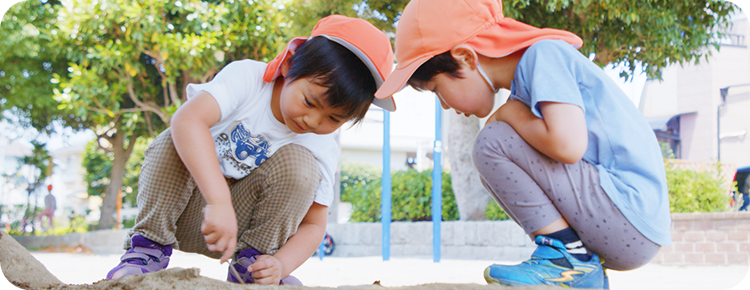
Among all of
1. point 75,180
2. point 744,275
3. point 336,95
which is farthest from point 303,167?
point 75,180

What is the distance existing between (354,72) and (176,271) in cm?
77

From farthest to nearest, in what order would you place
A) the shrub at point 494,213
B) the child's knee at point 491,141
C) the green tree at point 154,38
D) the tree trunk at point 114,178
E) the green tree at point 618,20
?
the tree trunk at point 114,178
the green tree at point 154,38
the shrub at point 494,213
the green tree at point 618,20
the child's knee at point 491,141

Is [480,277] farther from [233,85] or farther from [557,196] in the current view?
[233,85]

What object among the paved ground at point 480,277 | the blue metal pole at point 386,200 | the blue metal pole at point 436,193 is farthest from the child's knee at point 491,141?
the blue metal pole at point 386,200

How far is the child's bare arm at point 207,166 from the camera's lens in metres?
1.23

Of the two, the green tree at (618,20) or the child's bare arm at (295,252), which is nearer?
the child's bare arm at (295,252)

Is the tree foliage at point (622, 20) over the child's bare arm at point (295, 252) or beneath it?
over

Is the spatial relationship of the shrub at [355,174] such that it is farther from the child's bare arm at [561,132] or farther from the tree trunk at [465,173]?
the child's bare arm at [561,132]

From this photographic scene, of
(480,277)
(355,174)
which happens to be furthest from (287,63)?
(355,174)

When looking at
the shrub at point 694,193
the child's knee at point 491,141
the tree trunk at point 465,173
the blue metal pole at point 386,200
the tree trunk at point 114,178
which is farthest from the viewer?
the tree trunk at point 114,178

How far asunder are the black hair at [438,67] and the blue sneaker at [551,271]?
1.57 ft

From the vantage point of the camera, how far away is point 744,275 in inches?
132

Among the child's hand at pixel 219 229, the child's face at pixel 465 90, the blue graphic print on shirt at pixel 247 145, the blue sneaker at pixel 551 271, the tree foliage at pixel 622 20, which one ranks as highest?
the tree foliage at pixel 622 20

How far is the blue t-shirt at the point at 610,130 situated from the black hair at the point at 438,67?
160 millimetres
